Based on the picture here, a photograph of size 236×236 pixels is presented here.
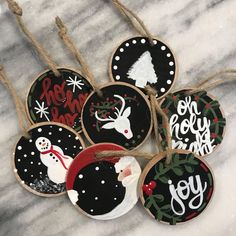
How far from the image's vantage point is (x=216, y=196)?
0.84m

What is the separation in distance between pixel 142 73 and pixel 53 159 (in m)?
0.23

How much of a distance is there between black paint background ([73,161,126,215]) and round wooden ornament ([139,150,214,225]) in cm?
5

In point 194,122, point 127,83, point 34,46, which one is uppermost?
point 34,46

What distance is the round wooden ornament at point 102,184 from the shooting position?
2.57 ft

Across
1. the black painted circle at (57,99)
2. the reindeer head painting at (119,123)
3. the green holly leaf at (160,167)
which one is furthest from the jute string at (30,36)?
the green holly leaf at (160,167)

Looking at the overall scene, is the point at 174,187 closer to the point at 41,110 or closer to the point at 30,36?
the point at 41,110

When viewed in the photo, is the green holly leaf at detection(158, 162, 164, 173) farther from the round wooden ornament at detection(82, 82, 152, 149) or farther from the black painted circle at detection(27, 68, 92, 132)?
the black painted circle at detection(27, 68, 92, 132)

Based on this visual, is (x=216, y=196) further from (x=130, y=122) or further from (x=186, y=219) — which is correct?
(x=130, y=122)

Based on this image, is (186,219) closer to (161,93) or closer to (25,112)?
(161,93)

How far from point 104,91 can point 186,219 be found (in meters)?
0.27

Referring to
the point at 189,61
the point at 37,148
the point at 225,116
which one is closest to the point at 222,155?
the point at 225,116

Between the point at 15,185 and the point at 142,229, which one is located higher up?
the point at 15,185

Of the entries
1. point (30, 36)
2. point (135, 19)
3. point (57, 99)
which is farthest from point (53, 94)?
point (135, 19)

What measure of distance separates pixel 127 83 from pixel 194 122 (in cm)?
14
